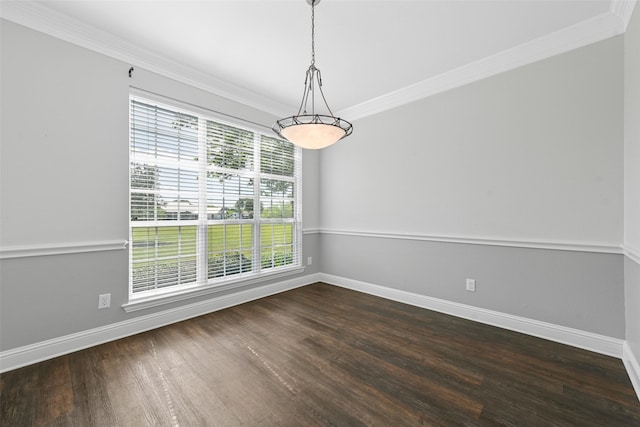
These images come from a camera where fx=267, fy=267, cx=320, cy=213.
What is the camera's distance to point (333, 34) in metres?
2.36

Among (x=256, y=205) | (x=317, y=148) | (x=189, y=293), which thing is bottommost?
(x=189, y=293)

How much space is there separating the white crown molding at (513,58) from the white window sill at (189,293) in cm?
282

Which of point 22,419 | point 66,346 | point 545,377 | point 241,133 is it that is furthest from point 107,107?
point 545,377

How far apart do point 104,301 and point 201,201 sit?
1.29 m

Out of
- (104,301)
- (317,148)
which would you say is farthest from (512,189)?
(104,301)

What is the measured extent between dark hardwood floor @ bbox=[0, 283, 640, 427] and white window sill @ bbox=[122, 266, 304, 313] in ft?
0.92

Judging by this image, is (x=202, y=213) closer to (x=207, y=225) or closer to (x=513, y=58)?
(x=207, y=225)

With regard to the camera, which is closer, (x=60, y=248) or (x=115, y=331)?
(x=60, y=248)

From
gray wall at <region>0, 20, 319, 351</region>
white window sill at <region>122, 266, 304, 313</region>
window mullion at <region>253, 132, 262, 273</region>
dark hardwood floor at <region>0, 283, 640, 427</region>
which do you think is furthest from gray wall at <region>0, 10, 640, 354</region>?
window mullion at <region>253, 132, 262, 273</region>

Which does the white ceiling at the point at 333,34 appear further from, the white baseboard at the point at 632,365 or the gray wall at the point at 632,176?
the white baseboard at the point at 632,365

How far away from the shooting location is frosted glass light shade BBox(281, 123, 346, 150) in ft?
6.24

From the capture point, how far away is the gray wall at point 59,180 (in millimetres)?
2006

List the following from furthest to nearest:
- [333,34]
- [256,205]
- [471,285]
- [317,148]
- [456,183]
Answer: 1. [256,205]
2. [456,183]
3. [471,285]
4. [333,34]
5. [317,148]

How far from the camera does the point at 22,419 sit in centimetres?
150
